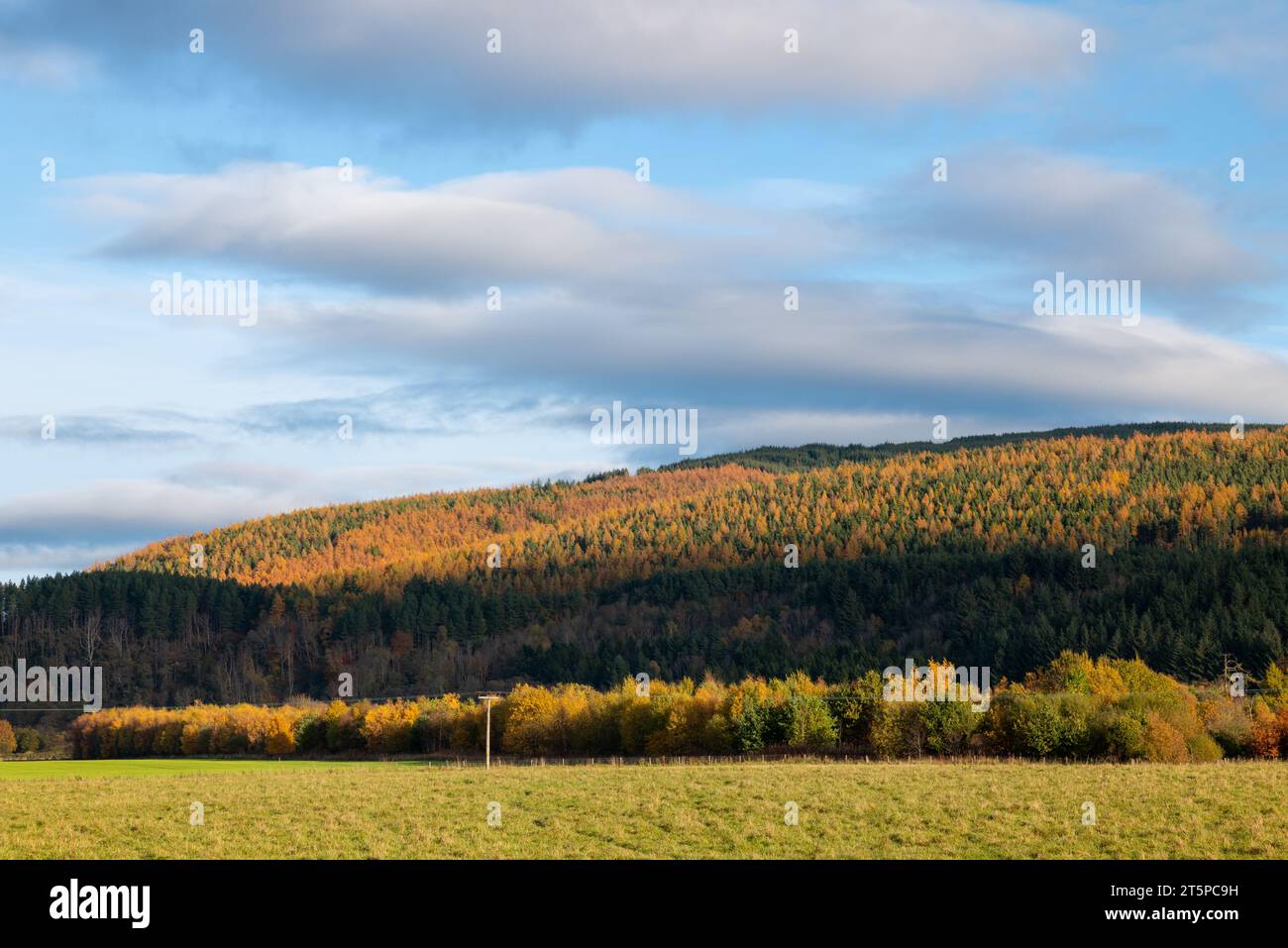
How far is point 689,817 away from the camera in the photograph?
43.5 meters

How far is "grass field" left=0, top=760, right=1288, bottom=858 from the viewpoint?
36188 mm

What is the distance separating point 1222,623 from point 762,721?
96495 mm

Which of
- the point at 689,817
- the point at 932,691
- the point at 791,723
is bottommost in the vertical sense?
the point at 791,723

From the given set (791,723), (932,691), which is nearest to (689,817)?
(932,691)

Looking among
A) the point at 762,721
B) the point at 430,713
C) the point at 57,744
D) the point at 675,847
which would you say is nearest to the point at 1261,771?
the point at 675,847

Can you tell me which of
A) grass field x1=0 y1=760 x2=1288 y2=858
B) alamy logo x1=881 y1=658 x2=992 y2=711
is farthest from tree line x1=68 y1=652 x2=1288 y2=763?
grass field x1=0 y1=760 x2=1288 y2=858

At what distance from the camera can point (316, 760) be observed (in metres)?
134

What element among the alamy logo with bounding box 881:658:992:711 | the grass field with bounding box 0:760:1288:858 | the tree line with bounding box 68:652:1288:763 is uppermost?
the grass field with bounding box 0:760:1288:858
